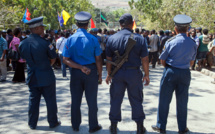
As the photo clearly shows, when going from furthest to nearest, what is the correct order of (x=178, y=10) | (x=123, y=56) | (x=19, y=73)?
1. (x=178, y=10)
2. (x=19, y=73)
3. (x=123, y=56)

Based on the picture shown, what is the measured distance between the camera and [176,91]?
4.18 meters

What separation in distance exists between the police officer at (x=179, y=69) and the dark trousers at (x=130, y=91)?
1.53 ft

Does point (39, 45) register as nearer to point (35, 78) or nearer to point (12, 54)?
point (35, 78)

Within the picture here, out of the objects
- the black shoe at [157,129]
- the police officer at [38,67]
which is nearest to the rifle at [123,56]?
the police officer at [38,67]

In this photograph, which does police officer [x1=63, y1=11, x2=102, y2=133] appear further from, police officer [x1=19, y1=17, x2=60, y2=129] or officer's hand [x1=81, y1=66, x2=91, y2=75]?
police officer [x1=19, y1=17, x2=60, y2=129]

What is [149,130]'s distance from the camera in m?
4.37

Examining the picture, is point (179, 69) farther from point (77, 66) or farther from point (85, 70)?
point (77, 66)

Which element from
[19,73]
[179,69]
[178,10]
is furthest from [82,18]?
[178,10]

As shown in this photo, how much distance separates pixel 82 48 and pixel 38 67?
0.93 m

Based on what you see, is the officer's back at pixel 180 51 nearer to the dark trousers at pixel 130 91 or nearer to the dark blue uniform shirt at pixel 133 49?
the dark blue uniform shirt at pixel 133 49

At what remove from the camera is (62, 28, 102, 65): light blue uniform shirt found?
4.04 metres

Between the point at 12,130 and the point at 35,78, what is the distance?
1.08m

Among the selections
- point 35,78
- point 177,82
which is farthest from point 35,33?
point 177,82

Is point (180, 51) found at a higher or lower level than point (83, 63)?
higher
